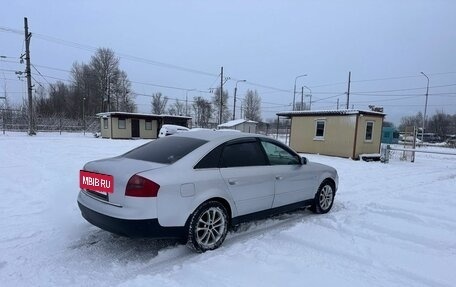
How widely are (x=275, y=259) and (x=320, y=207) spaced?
2371 mm

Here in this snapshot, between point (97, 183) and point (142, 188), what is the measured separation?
755 mm

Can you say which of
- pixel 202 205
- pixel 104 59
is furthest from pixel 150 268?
pixel 104 59

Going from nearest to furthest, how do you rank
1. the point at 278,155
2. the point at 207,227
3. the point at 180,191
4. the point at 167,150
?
the point at 180,191 → the point at 207,227 → the point at 167,150 → the point at 278,155

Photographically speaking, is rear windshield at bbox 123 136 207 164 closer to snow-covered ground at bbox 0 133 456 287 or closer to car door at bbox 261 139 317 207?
snow-covered ground at bbox 0 133 456 287

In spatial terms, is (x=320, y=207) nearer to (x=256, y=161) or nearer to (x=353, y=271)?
(x=256, y=161)

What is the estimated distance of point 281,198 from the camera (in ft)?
16.9

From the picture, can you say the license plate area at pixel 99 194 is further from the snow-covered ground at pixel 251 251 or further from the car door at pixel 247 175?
the car door at pixel 247 175

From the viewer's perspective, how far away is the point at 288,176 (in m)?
5.26

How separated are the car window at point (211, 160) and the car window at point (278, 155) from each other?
3.29ft

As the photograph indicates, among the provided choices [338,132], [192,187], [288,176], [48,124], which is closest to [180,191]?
[192,187]

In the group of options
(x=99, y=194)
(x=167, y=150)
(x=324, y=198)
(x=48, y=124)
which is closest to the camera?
(x=99, y=194)

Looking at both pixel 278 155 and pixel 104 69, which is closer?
pixel 278 155

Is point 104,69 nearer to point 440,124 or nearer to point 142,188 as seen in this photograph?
point 142,188

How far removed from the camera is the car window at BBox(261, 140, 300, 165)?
17.0 feet
